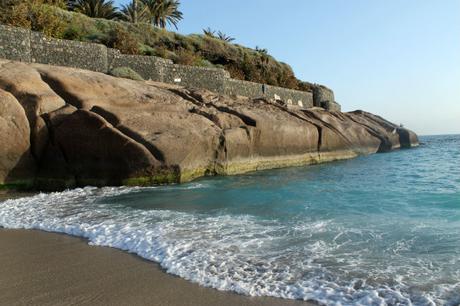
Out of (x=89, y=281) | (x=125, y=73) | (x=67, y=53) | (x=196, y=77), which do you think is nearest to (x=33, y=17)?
(x=67, y=53)

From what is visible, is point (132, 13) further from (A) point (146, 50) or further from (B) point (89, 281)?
(B) point (89, 281)

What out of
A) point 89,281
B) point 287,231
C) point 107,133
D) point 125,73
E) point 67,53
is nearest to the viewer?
point 89,281

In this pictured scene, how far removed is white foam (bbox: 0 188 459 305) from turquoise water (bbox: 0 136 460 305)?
0.01 metres

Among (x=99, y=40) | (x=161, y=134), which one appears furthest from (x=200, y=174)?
(x=99, y=40)

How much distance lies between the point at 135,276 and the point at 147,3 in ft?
118

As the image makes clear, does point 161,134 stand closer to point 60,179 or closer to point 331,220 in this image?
point 60,179

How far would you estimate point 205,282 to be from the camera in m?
4.34

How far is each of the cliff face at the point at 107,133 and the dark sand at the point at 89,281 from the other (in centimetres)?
560

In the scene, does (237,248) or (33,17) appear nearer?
(237,248)

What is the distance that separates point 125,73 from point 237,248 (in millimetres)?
13500

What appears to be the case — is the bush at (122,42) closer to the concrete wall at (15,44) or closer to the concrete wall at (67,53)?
the concrete wall at (67,53)

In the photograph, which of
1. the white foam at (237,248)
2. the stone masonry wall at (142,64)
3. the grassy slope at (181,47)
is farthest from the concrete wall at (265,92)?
the white foam at (237,248)

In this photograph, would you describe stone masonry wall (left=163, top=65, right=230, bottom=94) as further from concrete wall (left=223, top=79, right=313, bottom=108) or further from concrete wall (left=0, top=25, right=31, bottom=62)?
concrete wall (left=0, top=25, right=31, bottom=62)

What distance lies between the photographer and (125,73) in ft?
57.7
